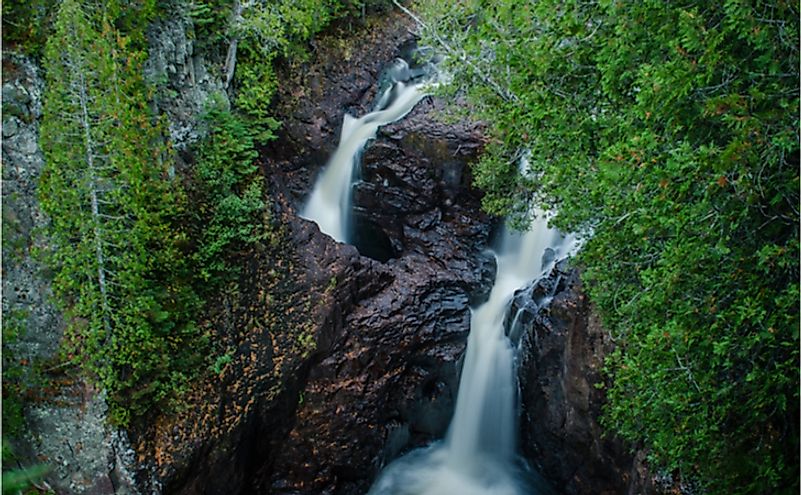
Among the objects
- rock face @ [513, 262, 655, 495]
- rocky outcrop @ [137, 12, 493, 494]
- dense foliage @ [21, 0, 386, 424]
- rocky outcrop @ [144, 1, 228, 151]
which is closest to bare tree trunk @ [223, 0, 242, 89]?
rocky outcrop @ [144, 1, 228, 151]

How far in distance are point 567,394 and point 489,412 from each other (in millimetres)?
2166

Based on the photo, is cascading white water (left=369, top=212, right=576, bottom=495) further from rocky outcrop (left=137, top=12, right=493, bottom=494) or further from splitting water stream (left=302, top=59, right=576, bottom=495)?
rocky outcrop (left=137, top=12, right=493, bottom=494)

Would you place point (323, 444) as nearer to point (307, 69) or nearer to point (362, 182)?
point (362, 182)

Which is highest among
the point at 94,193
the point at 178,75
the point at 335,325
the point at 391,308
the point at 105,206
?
the point at 178,75

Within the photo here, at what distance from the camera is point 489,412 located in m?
10.2

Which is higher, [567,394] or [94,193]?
[94,193]

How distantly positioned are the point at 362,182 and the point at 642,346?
27.4ft

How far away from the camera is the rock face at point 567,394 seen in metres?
7.69

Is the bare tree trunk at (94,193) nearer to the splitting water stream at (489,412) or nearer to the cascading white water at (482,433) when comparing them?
the splitting water stream at (489,412)

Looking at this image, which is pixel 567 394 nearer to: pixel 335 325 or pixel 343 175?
pixel 335 325

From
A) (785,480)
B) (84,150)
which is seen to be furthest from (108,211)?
(785,480)

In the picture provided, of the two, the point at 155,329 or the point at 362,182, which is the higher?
the point at 362,182

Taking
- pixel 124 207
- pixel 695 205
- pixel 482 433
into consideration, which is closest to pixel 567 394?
pixel 482 433

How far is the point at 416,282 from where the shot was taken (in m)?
10.9
